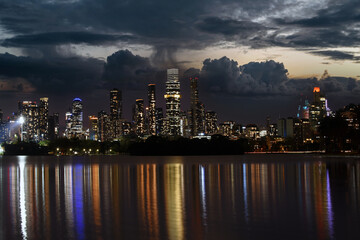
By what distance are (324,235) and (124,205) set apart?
48.5 ft

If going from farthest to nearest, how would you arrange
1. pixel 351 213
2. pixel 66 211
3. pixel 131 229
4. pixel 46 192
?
pixel 46 192
pixel 66 211
pixel 351 213
pixel 131 229

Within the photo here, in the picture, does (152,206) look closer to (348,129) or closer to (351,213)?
(351,213)

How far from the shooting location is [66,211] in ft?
100

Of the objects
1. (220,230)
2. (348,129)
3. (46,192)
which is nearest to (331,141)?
(348,129)

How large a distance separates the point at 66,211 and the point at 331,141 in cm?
17808

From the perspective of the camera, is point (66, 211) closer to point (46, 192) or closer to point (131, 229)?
point (131, 229)

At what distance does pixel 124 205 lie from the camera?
109ft

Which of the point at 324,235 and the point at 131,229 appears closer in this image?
the point at 324,235

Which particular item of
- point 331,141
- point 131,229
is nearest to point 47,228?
point 131,229

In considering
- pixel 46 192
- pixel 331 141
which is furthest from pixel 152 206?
pixel 331 141

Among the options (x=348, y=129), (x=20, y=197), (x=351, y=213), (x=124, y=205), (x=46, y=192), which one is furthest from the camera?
(x=348, y=129)

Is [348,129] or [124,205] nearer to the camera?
[124,205]

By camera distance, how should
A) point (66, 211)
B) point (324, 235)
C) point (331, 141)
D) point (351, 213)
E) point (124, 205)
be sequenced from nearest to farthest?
point (324, 235), point (351, 213), point (66, 211), point (124, 205), point (331, 141)

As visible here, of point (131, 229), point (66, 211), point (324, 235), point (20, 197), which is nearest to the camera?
point (324, 235)
